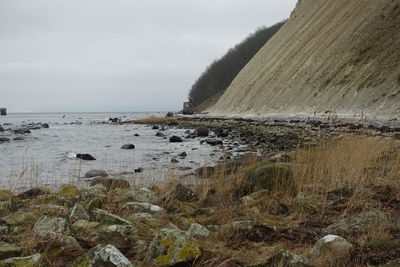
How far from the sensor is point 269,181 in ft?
21.9

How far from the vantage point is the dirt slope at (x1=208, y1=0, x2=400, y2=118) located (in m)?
27.1

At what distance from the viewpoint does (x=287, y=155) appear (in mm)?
10203

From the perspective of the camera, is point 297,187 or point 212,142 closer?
point 297,187

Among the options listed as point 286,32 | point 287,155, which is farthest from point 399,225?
point 286,32

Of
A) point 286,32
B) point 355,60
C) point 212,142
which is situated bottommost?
point 212,142

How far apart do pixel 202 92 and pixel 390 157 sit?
13350 centimetres

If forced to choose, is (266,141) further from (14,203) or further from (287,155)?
(14,203)

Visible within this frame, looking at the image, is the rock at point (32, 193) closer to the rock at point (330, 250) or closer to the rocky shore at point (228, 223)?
the rocky shore at point (228, 223)

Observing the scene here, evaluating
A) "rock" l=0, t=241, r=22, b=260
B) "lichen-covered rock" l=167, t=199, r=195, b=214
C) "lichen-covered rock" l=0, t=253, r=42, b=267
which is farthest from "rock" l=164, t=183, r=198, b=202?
"lichen-covered rock" l=0, t=253, r=42, b=267

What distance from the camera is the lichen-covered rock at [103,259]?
2.93 meters

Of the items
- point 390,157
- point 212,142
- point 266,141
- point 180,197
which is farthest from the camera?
point 212,142

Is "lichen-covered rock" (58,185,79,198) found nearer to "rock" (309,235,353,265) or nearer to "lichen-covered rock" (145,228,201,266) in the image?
"lichen-covered rock" (145,228,201,266)

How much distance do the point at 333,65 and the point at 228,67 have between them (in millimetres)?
103413

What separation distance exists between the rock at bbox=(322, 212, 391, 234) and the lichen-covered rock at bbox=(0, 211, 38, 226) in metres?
3.31
